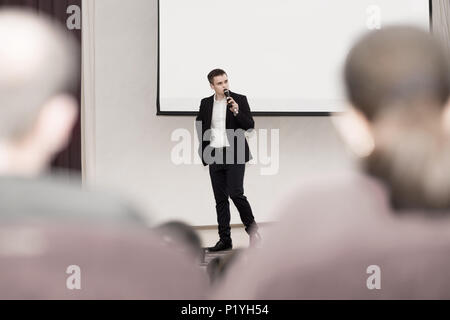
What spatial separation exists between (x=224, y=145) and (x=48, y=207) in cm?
297

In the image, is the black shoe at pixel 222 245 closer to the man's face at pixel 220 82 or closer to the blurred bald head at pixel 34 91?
the man's face at pixel 220 82

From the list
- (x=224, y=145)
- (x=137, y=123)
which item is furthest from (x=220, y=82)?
(x=137, y=123)

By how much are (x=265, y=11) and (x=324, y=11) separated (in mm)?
504

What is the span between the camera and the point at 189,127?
4.49 meters

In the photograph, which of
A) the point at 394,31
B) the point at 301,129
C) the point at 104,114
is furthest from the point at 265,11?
the point at 394,31

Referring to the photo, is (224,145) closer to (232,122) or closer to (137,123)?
(232,122)

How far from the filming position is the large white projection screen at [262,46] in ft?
14.2

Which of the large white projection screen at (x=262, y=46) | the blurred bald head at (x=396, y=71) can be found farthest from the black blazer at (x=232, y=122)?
the blurred bald head at (x=396, y=71)

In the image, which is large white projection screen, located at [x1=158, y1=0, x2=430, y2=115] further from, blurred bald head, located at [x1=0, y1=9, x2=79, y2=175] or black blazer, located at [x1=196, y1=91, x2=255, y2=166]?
blurred bald head, located at [x1=0, y1=9, x2=79, y2=175]

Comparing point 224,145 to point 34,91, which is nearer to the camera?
point 34,91

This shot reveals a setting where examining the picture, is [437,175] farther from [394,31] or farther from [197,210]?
[197,210]

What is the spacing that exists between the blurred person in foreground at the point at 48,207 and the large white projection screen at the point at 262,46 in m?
3.72

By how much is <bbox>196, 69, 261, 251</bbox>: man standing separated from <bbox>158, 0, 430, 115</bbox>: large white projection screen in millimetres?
867

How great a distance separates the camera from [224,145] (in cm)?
355
